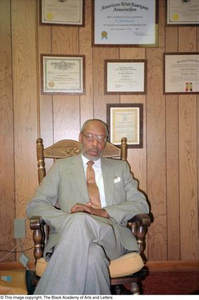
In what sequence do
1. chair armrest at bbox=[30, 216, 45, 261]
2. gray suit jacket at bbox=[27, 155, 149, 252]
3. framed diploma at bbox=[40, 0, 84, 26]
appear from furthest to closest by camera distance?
framed diploma at bbox=[40, 0, 84, 26]
gray suit jacket at bbox=[27, 155, 149, 252]
chair armrest at bbox=[30, 216, 45, 261]

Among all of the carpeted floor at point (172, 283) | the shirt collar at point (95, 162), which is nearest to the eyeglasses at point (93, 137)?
the shirt collar at point (95, 162)

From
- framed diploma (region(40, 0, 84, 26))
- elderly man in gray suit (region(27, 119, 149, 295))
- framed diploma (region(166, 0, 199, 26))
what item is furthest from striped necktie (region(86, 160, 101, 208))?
framed diploma (region(166, 0, 199, 26))

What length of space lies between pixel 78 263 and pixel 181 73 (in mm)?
1602

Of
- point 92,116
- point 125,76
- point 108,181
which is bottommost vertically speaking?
point 108,181

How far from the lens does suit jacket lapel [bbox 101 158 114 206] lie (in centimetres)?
179

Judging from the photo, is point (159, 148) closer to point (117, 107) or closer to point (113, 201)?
point (117, 107)

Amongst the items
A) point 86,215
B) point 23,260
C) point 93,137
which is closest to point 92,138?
point 93,137

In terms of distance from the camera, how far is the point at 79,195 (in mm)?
1766

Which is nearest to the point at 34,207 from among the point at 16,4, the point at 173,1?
the point at 16,4

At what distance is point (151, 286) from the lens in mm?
2037

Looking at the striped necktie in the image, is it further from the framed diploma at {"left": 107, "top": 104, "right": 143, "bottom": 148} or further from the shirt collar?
the framed diploma at {"left": 107, "top": 104, "right": 143, "bottom": 148}

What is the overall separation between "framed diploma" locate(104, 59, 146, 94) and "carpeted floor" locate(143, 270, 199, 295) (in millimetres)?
1357

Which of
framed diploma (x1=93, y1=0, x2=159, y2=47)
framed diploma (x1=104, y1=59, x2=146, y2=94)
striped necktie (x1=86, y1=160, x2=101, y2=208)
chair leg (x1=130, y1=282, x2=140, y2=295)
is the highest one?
framed diploma (x1=93, y1=0, x2=159, y2=47)

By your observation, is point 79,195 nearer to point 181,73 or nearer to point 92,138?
point 92,138
